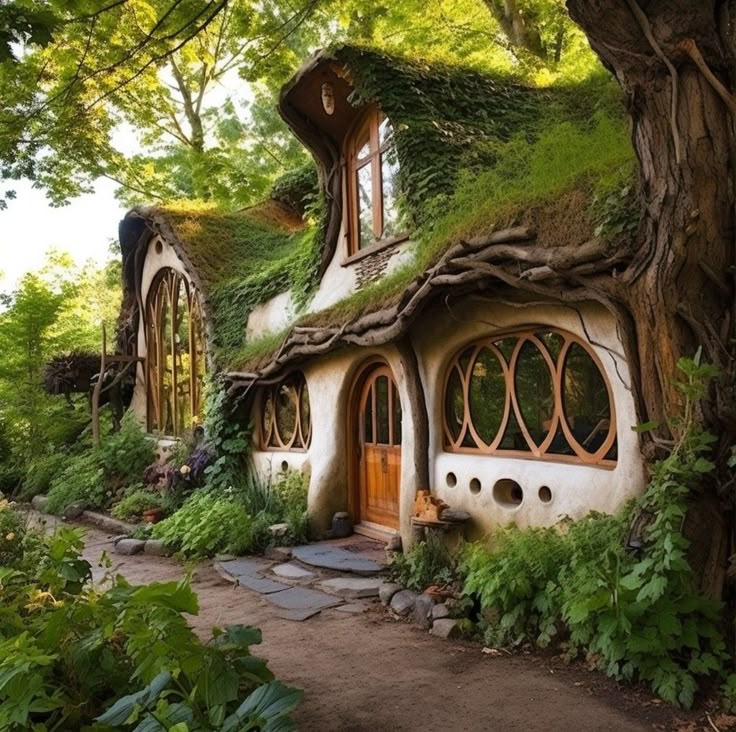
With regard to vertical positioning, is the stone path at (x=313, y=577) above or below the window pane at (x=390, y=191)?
below

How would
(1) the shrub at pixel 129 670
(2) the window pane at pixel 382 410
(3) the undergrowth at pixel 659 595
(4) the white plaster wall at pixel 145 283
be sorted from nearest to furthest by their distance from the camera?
(1) the shrub at pixel 129 670, (3) the undergrowth at pixel 659 595, (2) the window pane at pixel 382 410, (4) the white plaster wall at pixel 145 283

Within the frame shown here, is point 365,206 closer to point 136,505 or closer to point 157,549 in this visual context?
point 157,549

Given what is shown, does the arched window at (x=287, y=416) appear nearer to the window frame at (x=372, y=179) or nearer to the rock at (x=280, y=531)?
the rock at (x=280, y=531)

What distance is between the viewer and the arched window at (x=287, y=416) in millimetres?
9828

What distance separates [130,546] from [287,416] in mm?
2854

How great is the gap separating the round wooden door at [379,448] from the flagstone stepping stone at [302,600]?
1.74 m

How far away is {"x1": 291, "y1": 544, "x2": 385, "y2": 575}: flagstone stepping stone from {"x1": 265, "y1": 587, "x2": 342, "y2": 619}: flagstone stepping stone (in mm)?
484

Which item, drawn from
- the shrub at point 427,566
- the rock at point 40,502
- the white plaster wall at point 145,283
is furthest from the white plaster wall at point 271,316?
the rock at point 40,502

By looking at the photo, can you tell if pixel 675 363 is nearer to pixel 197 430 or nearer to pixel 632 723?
pixel 632 723

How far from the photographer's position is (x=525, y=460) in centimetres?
Answer: 602

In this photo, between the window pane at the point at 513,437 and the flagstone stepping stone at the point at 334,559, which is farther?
the flagstone stepping stone at the point at 334,559

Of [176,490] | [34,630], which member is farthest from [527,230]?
[176,490]

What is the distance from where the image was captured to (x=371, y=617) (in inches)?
234

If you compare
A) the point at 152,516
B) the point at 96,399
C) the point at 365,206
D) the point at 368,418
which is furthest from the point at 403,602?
the point at 96,399
